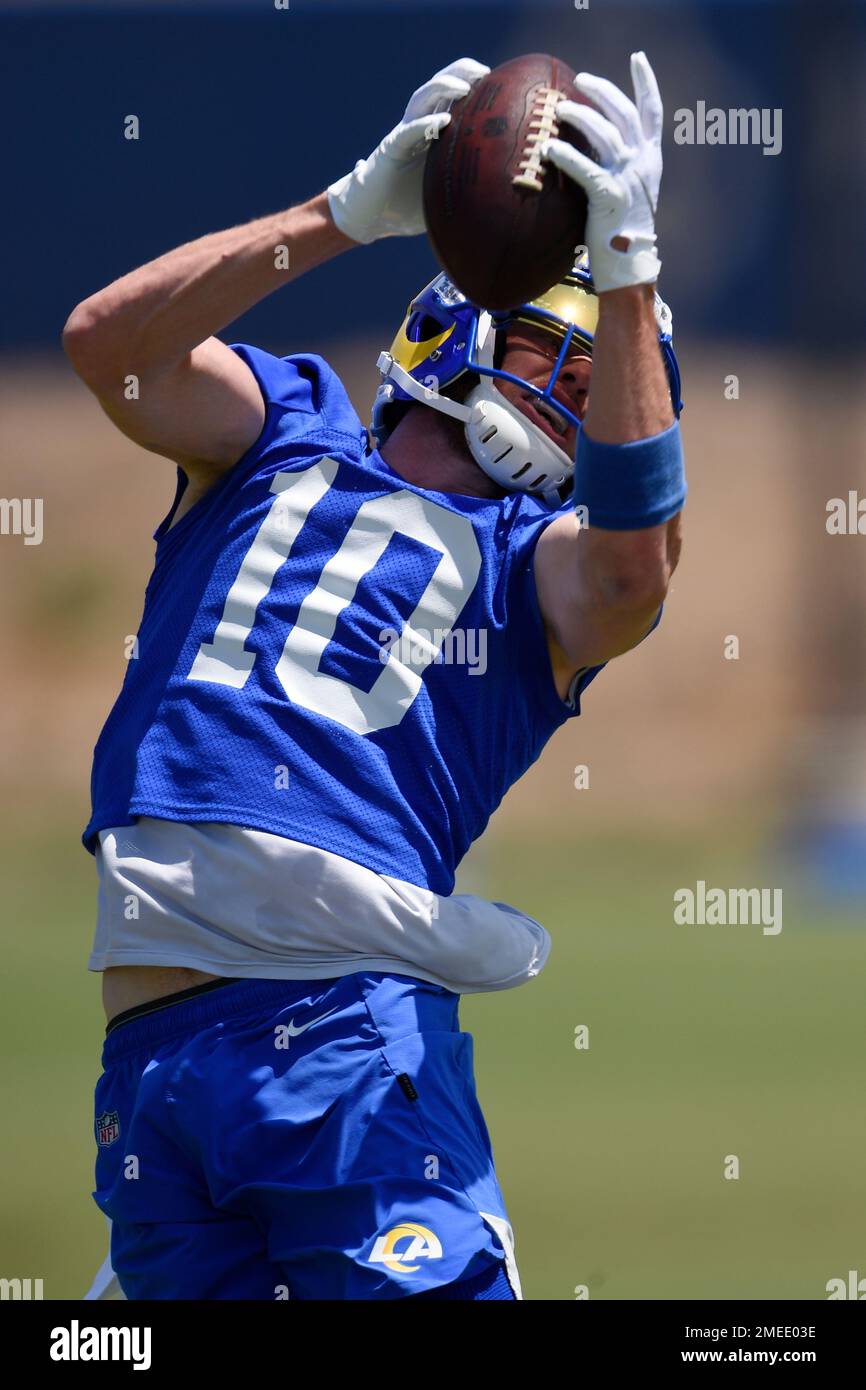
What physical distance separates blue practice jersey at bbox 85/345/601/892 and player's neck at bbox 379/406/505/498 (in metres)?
0.09

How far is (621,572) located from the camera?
2.37 metres

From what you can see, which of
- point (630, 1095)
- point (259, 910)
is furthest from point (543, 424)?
point (630, 1095)

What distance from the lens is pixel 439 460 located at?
2758 mm

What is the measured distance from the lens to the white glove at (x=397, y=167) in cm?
238

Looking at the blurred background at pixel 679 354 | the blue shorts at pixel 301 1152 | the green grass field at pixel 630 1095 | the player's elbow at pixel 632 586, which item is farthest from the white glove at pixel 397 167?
the blurred background at pixel 679 354

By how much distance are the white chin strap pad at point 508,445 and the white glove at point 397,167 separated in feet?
1.08

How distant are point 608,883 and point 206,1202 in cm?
818

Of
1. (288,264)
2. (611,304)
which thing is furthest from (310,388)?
(611,304)

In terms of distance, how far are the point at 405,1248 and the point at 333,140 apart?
13626 millimetres

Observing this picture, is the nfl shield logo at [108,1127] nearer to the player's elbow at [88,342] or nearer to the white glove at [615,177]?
the player's elbow at [88,342]

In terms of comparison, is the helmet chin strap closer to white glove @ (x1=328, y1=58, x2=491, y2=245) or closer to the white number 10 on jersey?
the white number 10 on jersey

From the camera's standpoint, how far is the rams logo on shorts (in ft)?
7.32

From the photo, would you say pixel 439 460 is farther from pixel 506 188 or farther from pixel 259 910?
pixel 259 910

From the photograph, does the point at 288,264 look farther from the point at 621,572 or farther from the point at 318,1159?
the point at 318,1159
